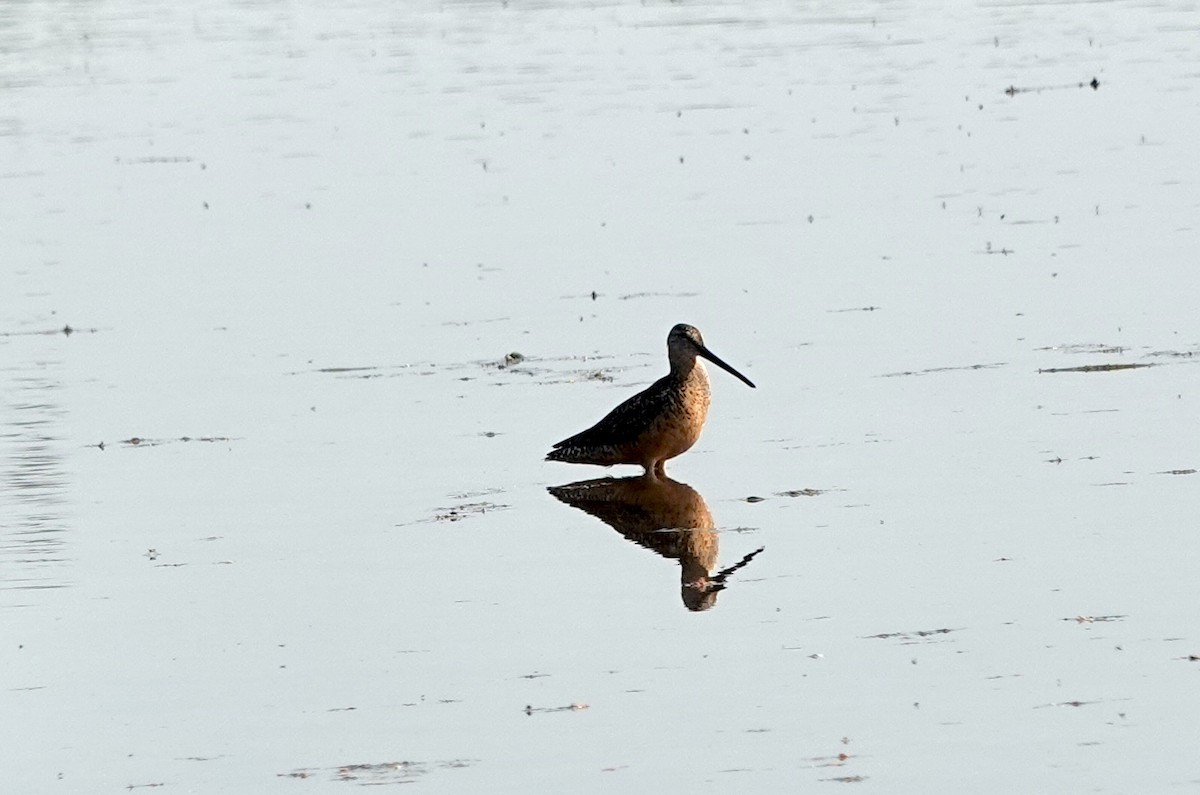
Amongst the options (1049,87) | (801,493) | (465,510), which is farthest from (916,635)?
(1049,87)

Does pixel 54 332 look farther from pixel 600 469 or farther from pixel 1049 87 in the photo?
pixel 1049 87

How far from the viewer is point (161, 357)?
17.5 m

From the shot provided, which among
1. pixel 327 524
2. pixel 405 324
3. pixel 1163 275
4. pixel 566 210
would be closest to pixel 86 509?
pixel 327 524

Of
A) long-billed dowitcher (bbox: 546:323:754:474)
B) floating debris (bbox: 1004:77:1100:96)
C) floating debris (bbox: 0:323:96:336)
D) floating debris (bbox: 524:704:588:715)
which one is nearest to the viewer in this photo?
floating debris (bbox: 524:704:588:715)

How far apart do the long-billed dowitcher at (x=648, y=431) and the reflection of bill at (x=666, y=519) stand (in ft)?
0.56

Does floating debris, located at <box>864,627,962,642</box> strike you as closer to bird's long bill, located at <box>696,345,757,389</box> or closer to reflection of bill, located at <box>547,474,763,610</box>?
reflection of bill, located at <box>547,474,763,610</box>

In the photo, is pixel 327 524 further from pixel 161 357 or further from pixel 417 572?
pixel 161 357

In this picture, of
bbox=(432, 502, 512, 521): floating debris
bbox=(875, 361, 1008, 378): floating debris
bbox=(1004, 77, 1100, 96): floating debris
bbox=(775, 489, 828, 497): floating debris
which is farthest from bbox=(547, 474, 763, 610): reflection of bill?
bbox=(1004, 77, 1100, 96): floating debris

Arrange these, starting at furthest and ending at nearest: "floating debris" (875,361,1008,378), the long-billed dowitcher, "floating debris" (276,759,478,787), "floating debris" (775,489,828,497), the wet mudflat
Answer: "floating debris" (875,361,1008,378), the long-billed dowitcher, "floating debris" (775,489,828,497), the wet mudflat, "floating debris" (276,759,478,787)

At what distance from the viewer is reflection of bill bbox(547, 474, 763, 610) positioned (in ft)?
36.4

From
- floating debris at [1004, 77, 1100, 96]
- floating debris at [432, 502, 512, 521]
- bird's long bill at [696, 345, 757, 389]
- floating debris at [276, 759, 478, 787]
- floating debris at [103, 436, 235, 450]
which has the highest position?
floating debris at [1004, 77, 1100, 96]

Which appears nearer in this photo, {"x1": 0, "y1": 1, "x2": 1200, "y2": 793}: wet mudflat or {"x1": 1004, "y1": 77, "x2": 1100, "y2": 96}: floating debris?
{"x1": 0, "y1": 1, "x2": 1200, "y2": 793}: wet mudflat

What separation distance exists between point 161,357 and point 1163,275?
7.48 m

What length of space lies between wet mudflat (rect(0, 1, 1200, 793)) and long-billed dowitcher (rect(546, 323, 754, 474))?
21cm
